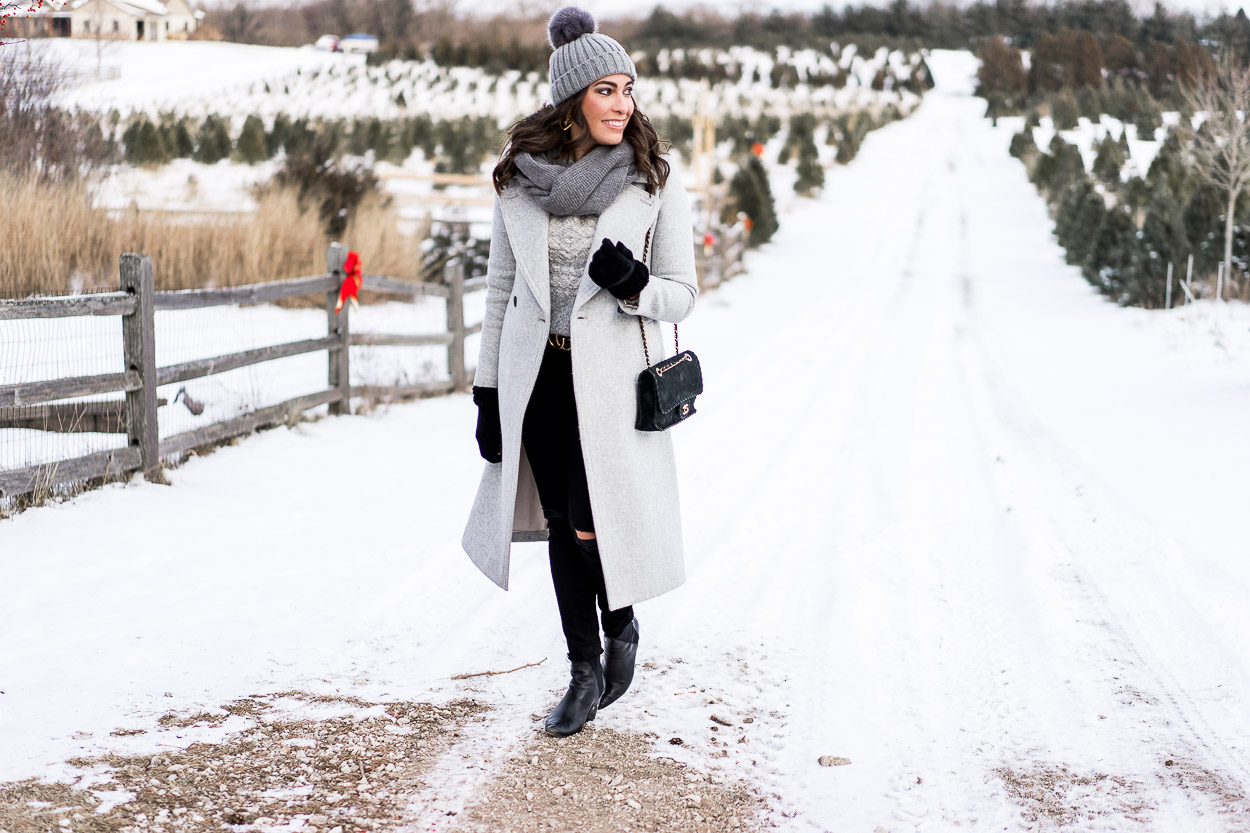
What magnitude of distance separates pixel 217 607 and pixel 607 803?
1.98m

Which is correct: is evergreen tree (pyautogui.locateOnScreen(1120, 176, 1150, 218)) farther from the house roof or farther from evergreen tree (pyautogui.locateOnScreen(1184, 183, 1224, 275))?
the house roof

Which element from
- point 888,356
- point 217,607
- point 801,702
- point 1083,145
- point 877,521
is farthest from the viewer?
point 1083,145

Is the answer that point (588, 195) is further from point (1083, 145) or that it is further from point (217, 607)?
point (1083, 145)

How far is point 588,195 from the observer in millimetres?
3045

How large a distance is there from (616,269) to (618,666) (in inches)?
45.3

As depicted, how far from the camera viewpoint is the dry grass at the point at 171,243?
799cm

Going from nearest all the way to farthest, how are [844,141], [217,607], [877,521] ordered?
[217,607], [877,521], [844,141]

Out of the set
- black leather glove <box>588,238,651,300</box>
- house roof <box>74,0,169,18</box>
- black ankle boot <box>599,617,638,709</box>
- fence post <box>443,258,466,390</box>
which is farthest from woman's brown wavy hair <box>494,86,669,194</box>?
house roof <box>74,0,169,18</box>

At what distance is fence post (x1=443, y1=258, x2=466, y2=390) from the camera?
935 cm

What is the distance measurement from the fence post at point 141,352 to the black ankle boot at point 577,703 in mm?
3395

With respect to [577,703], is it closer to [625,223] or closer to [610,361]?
[610,361]

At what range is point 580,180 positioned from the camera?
304cm

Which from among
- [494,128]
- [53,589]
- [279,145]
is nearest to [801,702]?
[53,589]

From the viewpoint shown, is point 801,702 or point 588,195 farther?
point 801,702
